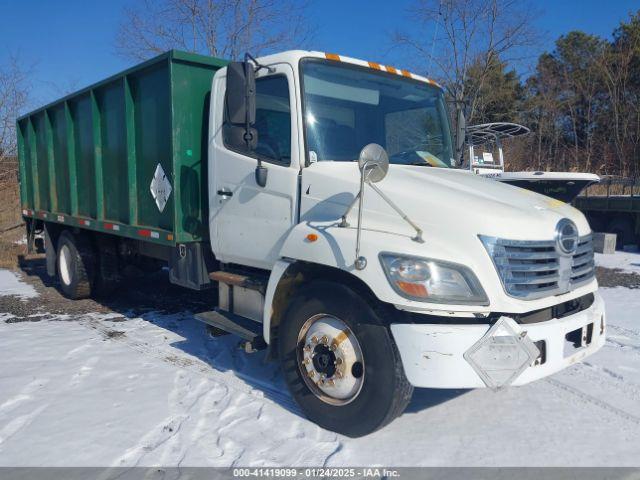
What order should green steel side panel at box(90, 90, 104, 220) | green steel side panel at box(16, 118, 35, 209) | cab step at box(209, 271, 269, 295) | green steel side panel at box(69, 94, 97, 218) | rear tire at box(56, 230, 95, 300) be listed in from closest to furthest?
cab step at box(209, 271, 269, 295)
green steel side panel at box(90, 90, 104, 220)
green steel side panel at box(69, 94, 97, 218)
rear tire at box(56, 230, 95, 300)
green steel side panel at box(16, 118, 35, 209)

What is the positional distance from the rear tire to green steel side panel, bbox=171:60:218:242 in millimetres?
3352

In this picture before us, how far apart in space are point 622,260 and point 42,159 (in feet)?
37.1

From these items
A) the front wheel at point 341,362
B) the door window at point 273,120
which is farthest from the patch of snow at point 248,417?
the door window at point 273,120

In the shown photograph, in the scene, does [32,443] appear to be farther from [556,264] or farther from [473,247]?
[556,264]

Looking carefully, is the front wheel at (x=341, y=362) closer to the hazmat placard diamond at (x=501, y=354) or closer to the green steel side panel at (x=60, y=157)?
the hazmat placard diamond at (x=501, y=354)

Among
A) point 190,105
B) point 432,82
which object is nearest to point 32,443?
point 190,105

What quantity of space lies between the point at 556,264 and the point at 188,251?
3.34 metres

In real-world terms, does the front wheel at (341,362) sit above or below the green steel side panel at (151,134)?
below

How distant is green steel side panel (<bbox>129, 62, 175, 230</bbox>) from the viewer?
5.14 m

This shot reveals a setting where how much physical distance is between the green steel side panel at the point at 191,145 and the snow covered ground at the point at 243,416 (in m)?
1.32

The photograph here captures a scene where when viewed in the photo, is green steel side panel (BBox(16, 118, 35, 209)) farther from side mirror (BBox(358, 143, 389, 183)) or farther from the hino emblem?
the hino emblem

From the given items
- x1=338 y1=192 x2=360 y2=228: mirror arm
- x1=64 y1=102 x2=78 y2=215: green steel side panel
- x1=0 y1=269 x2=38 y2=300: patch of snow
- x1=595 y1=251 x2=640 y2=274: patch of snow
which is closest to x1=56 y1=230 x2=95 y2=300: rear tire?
x1=64 y1=102 x2=78 y2=215: green steel side panel

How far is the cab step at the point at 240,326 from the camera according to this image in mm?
4218

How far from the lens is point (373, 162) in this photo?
10.7 feet
